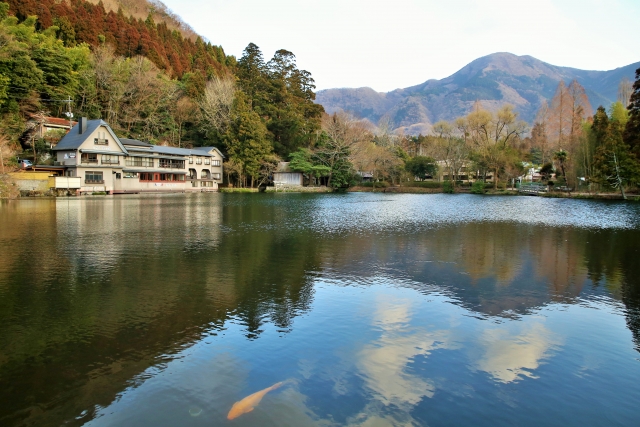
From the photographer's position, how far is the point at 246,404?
4.40 m

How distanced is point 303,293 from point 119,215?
16587 mm

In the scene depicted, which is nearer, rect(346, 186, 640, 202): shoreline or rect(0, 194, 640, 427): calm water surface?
rect(0, 194, 640, 427): calm water surface

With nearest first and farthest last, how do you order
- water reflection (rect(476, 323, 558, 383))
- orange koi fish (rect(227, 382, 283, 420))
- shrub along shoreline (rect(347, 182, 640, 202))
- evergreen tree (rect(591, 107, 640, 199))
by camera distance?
orange koi fish (rect(227, 382, 283, 420)), water reflection (rect(476, 323, 558, 383)), evergreen tree (rect(591, 107, 640, 199)), shrub along shoreline (rect(347, 182, 640, 202))

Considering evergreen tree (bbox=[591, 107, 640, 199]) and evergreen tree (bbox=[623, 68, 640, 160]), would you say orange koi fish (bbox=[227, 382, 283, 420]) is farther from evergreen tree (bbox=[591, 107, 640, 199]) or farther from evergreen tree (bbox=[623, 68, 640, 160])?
evergreen tree (bbox=[623, 68, 640, 160])

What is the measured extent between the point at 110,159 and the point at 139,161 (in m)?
4.57

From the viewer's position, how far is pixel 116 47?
5391 centimetres

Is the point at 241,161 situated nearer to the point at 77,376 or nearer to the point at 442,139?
the point at 442,139

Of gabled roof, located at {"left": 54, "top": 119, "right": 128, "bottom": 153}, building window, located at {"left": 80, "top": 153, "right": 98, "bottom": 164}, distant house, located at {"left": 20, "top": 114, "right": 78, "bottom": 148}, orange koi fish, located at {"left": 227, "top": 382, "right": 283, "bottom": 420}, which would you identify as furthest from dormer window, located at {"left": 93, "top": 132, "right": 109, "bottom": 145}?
orange koi fish, located at {"left": 227, "top": 382, "right": 283, "bottom": 420}

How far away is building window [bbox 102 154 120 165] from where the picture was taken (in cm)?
3930

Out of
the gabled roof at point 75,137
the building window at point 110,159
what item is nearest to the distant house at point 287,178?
the building window at point 110,159

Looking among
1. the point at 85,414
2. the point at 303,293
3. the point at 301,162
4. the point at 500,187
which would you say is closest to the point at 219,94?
→ the point at 301,162

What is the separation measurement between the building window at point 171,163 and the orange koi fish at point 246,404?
1798 inches

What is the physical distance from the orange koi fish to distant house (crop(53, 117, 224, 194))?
128ft

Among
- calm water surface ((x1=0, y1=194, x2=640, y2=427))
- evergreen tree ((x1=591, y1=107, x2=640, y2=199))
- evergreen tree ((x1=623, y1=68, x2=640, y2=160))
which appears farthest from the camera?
evergreen tree ((x1=591, y1=107, x2=640, y2=199))
